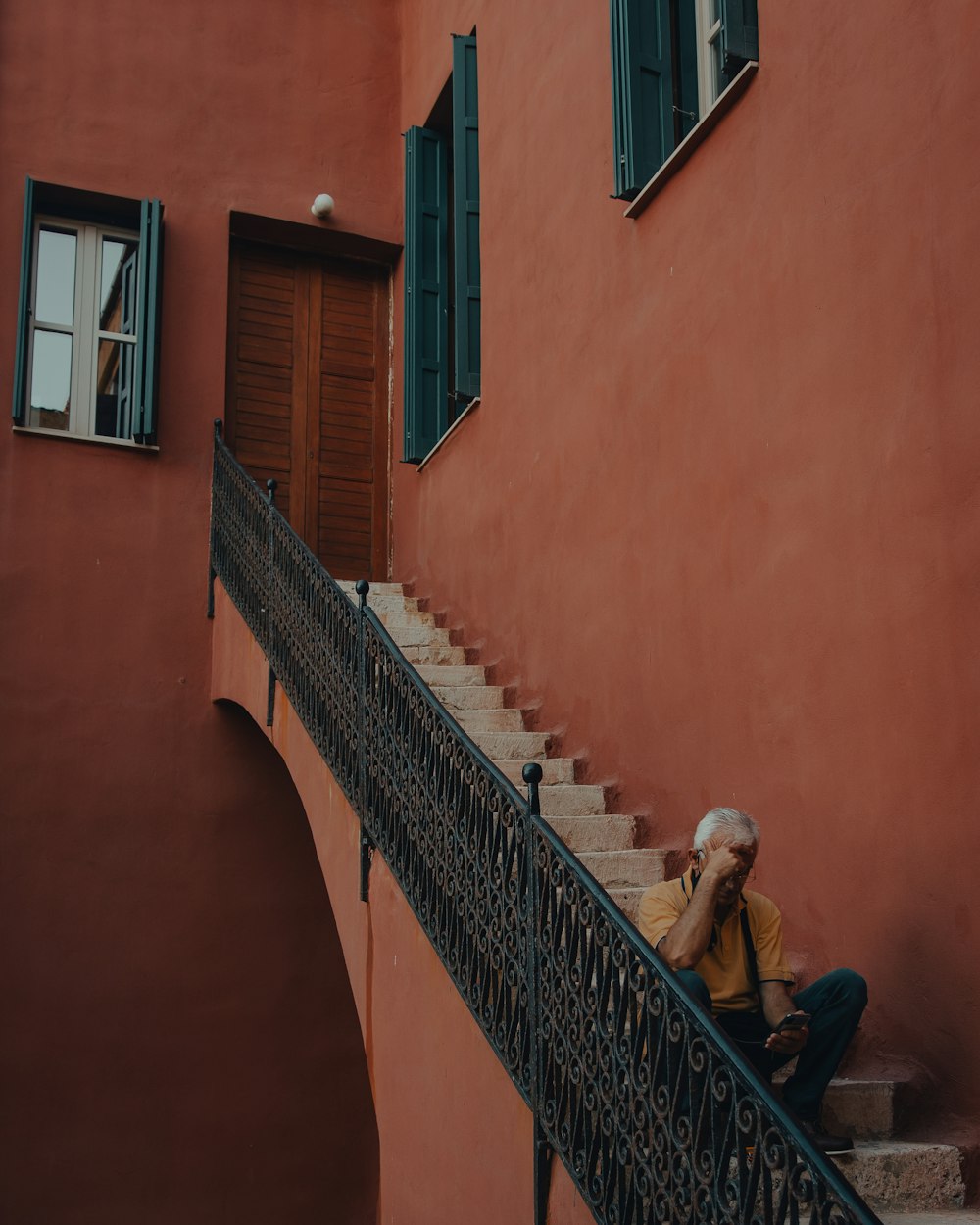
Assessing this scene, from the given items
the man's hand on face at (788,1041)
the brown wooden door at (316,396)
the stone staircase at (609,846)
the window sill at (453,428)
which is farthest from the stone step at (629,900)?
the brown wooden door at (316,396)

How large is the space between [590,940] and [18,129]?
25.0 ft

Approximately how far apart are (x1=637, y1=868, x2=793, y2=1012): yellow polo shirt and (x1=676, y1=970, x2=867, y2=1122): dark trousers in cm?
12

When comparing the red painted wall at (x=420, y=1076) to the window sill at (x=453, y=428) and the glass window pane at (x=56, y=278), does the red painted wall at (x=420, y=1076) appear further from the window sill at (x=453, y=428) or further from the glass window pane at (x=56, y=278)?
the glass window pane at (x=56, y=278)

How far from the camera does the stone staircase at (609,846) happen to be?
3625 mm

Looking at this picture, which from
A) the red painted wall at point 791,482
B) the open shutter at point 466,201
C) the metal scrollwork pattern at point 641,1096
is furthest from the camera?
the open shutter at point 466,201

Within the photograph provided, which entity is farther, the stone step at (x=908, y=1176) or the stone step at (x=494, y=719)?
the stone step at (x=494, y=719)

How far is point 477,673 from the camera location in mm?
7523

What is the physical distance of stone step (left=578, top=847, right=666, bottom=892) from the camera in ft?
17.5

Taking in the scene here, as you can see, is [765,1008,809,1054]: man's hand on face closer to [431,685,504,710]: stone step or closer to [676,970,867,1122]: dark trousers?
[676,970,867,1122]: dark trousers

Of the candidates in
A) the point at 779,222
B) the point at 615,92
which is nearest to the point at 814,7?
the point at 779,222

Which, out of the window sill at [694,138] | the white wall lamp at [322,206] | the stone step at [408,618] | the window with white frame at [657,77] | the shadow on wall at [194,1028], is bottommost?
the shadow on wall at [194,1028]

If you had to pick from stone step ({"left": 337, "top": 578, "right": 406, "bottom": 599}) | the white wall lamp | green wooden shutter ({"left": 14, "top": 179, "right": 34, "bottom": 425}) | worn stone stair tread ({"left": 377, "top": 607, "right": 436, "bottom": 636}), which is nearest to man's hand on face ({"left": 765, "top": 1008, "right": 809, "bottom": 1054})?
worn stone stair tread ({"left": 377, "top": 607, "right": 436, "bottom": 636})

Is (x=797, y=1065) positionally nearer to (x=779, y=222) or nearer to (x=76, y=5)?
(x=779, y=222)

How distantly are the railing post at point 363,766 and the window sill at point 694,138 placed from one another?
2.23 m
